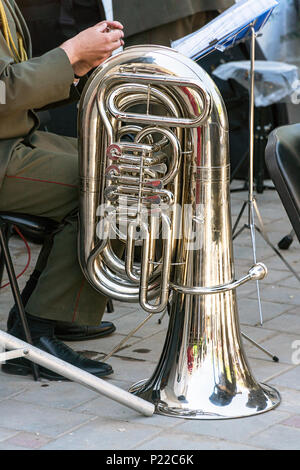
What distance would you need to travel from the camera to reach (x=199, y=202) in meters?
2.52

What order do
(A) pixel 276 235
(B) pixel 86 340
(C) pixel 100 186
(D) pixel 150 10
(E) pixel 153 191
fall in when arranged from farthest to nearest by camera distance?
(A) pixel 276 235
(D) pixel 150 10
(B) pixel 86 340
(C) pixel 100 186
(E) pixel 153 191

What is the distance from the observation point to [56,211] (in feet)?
9.51

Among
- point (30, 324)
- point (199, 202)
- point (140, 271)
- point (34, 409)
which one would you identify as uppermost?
point (199, 202)

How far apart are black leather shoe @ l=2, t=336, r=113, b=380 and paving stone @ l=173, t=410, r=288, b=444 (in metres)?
0.49

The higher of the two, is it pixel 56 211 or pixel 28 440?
pixel 56 211

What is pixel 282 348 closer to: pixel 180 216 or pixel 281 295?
pixel 281 295

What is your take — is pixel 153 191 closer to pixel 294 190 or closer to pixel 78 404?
pixel 294 190

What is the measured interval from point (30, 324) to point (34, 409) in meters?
0.43

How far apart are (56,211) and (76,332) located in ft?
1.99

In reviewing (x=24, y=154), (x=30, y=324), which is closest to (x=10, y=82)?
(x=24, y=154)

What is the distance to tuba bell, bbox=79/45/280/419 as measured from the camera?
2475 mm

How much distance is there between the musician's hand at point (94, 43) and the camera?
9.17 ft

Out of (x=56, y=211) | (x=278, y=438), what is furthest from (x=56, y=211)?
(x=278, y=438)

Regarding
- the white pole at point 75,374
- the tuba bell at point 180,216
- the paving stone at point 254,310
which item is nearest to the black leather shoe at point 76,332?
the paving stone at point 254,310
